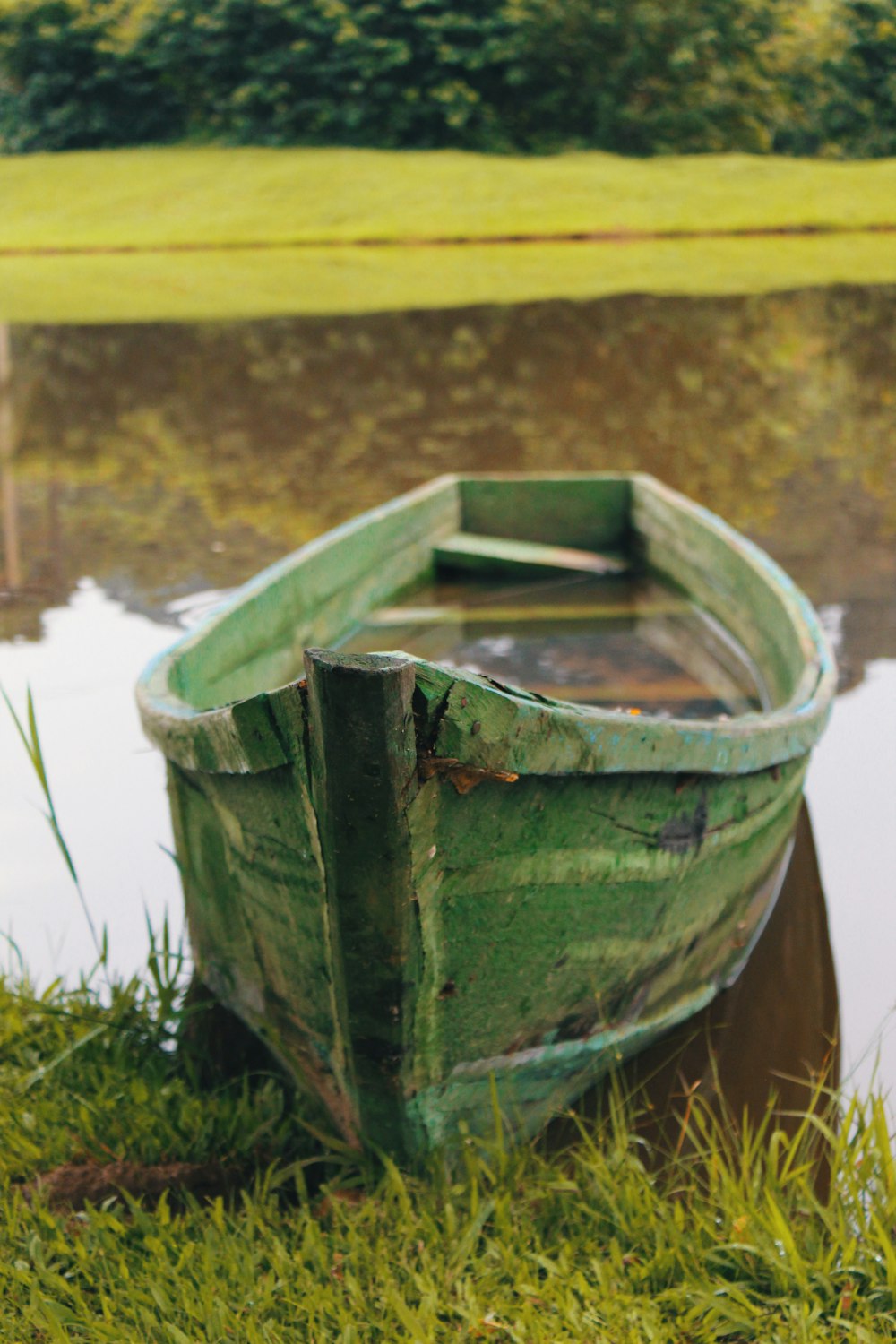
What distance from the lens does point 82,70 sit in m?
33.8

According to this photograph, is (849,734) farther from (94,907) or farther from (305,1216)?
(305,1216)

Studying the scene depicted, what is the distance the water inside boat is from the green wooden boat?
97cm

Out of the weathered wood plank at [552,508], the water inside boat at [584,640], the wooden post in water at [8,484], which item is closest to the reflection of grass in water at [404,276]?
the wooden post in water at [8,484]

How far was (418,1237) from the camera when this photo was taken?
7.05ft

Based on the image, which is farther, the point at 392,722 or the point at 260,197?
the point at 260,197

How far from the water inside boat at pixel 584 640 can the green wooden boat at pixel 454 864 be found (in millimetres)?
968

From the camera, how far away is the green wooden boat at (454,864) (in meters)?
1.85

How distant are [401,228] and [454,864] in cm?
2403

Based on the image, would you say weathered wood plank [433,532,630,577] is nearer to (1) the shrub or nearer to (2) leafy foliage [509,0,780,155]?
(2) leafy foliage [509,0,780,155]

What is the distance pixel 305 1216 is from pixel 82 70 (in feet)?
120

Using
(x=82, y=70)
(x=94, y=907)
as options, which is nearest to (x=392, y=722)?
(x=94, y=907)

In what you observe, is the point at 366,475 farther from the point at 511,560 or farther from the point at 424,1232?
the point at 424,1232

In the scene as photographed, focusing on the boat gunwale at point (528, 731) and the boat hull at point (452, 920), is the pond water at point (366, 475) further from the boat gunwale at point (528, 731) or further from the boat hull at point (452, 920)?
the boat gunwale at point (528, 731)

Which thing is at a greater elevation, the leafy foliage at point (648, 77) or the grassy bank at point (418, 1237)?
the leafy foliage at point (648, 77)
